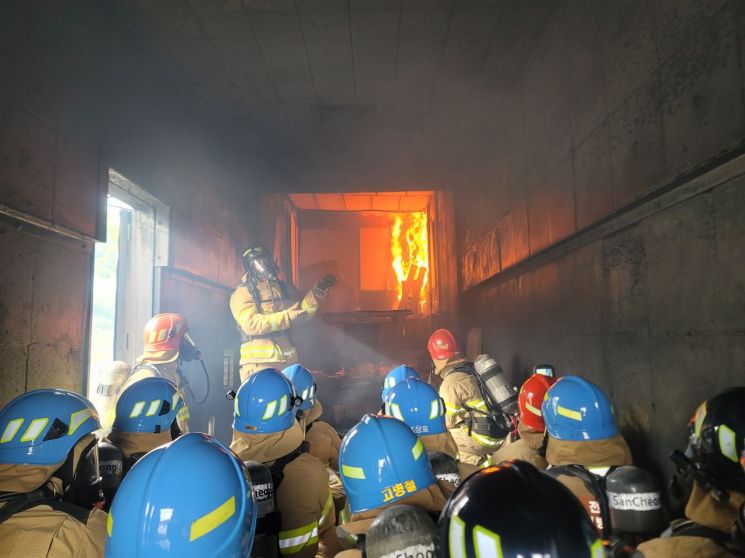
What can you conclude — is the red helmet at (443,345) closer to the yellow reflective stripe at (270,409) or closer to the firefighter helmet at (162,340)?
the firefighter helmet at (162,340)

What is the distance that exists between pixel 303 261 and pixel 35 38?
10.9 m

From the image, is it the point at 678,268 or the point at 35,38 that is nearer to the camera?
the point at 678,268

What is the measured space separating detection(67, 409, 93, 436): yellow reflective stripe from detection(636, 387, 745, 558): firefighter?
2433mm

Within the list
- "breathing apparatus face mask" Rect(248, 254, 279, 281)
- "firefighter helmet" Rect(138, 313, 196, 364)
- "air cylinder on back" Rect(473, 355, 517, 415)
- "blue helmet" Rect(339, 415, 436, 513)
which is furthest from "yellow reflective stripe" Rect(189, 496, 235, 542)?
"breathing apparatus face mask" Rect(248, 254, 279, 281)

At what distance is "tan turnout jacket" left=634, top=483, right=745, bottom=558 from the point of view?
1.54 metres

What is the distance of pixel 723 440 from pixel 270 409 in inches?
94.6

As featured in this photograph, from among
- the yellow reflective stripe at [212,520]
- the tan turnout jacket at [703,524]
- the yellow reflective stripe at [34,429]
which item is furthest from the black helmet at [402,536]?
the yellow reflective stripe at [34,429]

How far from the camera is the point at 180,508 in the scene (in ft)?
4.27

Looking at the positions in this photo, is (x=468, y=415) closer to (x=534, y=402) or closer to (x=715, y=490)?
(x=534, y=402)

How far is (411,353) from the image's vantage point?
10.4m

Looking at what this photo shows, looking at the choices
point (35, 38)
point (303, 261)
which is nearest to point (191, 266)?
point (35, 38)

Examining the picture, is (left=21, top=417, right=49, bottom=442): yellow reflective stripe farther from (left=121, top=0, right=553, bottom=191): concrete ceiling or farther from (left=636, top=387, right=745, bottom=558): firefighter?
(left=121, top=0, right=553, bottom=191): concrete ceiling

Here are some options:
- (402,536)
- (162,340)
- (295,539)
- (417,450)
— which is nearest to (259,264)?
(162,340)

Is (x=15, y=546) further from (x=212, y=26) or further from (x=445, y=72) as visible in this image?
(x=445, y=72)
